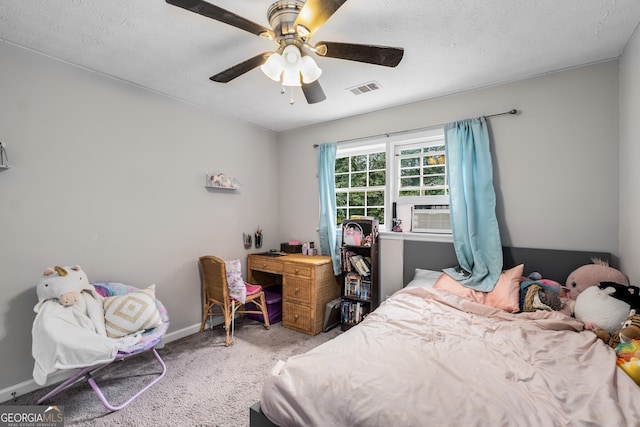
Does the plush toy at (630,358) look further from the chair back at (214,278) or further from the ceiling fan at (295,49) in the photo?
the chair back at (214,278)

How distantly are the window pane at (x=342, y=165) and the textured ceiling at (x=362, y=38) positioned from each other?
1.13 metres

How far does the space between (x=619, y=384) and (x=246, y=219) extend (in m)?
3.37

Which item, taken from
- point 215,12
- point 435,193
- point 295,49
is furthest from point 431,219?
point 215,12

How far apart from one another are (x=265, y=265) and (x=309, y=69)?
2420 mm

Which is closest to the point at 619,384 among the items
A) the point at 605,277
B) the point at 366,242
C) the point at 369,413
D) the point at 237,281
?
the point at 369,413

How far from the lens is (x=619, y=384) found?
1129mm

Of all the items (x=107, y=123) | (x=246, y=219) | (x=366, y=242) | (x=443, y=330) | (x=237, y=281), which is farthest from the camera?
(x=246, y=219)

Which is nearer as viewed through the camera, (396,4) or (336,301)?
(396,4)

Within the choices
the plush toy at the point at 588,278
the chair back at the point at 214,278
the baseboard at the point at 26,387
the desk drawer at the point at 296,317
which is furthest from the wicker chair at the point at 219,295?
the plush toy at the point at 588,278

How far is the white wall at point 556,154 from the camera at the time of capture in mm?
2174

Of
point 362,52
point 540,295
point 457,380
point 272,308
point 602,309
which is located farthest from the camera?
point 272,308

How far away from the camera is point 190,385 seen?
2109mm

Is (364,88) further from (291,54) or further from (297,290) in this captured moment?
(297,290)

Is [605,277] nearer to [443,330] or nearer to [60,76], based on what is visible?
[443,330]
